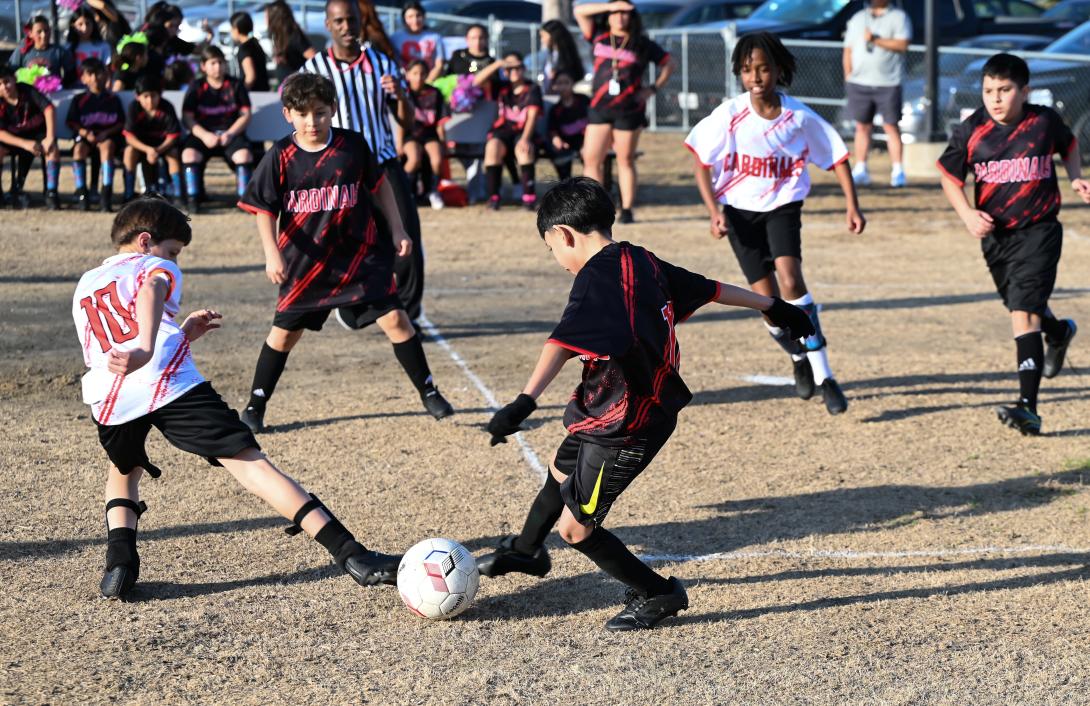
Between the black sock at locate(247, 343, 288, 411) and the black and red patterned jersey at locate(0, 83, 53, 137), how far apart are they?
7.88 m

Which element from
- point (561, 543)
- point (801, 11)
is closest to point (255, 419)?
point (561, 543)

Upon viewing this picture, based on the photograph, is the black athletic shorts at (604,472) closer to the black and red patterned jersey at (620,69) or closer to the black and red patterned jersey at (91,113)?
the black and red patterned jersey at (620,69)

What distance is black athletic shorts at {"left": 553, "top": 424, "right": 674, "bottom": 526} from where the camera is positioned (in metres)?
4.76

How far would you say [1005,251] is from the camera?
759 centimetres

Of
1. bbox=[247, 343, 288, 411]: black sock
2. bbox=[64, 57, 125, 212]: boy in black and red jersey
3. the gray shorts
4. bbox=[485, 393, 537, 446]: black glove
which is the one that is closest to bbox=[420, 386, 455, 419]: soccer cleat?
bbox=[247, 343, 288, 411]: black sock

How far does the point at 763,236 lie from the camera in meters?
8.09

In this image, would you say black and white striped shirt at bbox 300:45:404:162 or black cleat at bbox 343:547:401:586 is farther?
black and white striped shirt at bbox 300:45:404:162

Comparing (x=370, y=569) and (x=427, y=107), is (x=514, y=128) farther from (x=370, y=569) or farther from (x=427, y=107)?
(x=370, y=569)

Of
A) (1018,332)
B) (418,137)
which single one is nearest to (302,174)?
(1018,332)

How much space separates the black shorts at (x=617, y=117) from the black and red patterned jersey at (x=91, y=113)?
15.6 ft

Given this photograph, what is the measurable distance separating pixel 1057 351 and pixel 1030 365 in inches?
34.3

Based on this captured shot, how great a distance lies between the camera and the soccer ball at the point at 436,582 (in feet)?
16.2

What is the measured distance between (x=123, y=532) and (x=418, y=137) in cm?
1005

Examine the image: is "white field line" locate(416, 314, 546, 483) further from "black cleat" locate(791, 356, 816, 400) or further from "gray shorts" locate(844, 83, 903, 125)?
"gray shorts" locate(844, 83, 903, 125)
